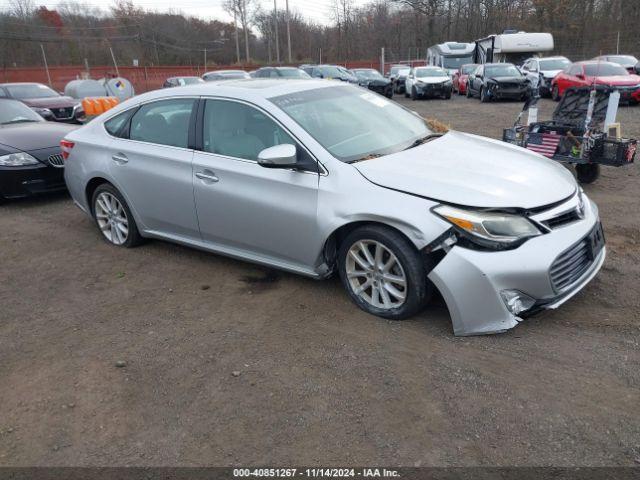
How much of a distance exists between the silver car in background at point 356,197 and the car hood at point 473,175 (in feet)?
0.04

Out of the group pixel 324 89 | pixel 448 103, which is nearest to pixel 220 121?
pixel 324 89

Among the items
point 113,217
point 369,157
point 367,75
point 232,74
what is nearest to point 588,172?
point 369,157

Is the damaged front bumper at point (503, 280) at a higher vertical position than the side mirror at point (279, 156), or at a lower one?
lower

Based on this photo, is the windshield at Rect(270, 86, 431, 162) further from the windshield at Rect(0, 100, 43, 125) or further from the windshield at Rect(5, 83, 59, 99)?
the windshield at Rect(5, 83, 59, 99)

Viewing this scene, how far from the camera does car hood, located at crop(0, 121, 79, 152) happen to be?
7164 millimetres

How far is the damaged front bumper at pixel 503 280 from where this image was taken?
3.15 metres

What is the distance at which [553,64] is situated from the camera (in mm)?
20312

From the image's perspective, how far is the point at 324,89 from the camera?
14.9ft

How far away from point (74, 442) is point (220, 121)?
8.69 ft

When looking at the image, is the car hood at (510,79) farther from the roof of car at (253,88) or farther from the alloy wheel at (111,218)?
the alloy wheel at (111,218)

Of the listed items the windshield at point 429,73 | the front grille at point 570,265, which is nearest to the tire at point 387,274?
the front grille at point 570,265

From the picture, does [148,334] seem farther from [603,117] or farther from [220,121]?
[603,117]

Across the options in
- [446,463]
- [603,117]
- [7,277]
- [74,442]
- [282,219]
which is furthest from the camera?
[603,117]

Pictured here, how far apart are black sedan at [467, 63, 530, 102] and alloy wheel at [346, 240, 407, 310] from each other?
56.4 ft
